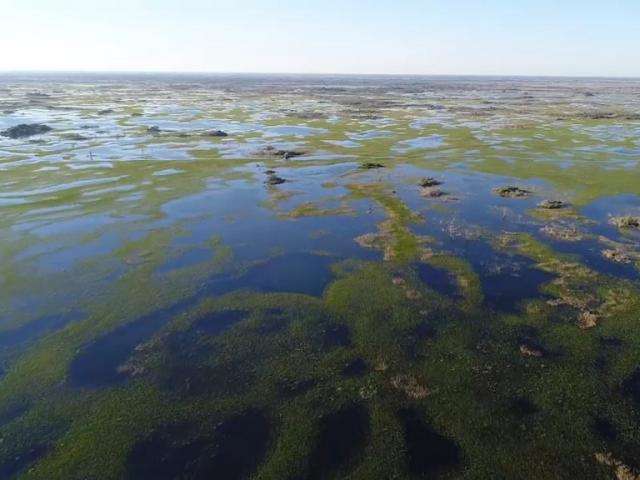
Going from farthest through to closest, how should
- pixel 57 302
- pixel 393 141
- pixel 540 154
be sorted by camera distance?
pixel 393 141 < pixel 540 154 < pixel 57 302

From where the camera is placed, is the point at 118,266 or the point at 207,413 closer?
the point at 207,413

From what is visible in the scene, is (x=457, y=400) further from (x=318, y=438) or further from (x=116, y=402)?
(x=116, y=402)

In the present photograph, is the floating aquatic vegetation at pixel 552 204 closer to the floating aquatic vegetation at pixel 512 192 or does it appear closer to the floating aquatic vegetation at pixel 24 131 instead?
the floating aquatic vegetation at pixel 512 192

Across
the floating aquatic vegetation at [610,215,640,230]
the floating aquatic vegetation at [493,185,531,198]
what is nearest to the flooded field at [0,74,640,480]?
the floating aquatic vegetation at [610,215,640,230]

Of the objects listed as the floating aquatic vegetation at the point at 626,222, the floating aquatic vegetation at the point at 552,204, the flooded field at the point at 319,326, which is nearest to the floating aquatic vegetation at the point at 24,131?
the flooded field at the point at 319,326

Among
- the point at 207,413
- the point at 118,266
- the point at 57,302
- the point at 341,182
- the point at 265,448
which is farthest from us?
the point at 341,182

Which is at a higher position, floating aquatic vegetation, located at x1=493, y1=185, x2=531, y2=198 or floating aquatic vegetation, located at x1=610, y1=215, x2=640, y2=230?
floating aquatic vegetation, located at x1=610, y1=215, x2=640, y2=230

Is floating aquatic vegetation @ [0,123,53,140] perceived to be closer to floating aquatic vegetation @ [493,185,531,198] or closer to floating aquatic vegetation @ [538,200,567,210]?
floating aquatic vegetation @ [493,185,531,198]

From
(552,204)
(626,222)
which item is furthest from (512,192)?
(626,222)

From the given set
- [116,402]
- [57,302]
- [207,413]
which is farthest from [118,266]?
[207,413]
